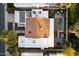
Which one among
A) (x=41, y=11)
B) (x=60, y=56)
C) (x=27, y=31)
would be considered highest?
(x=41, y=11)

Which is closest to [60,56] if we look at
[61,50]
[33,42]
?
[61,50]

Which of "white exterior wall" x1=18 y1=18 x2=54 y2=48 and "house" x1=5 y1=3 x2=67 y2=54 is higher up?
"house" x1=5 y1=3 x2=67 y2=54

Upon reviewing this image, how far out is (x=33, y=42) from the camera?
1563 millimetres

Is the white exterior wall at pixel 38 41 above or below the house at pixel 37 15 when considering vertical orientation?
below

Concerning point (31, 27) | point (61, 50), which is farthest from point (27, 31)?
point (61, 50)

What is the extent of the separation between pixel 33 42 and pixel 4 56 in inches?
8.4

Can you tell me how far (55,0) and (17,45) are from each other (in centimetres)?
38

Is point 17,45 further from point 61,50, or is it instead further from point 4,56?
point 61,50

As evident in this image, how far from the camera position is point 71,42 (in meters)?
1.57

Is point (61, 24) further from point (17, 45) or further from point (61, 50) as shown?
point (17, 45)

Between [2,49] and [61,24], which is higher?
[61,24]

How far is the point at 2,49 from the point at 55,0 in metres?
0.47

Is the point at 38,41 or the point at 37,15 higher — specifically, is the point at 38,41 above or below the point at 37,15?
below

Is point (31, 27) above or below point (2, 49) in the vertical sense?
above
